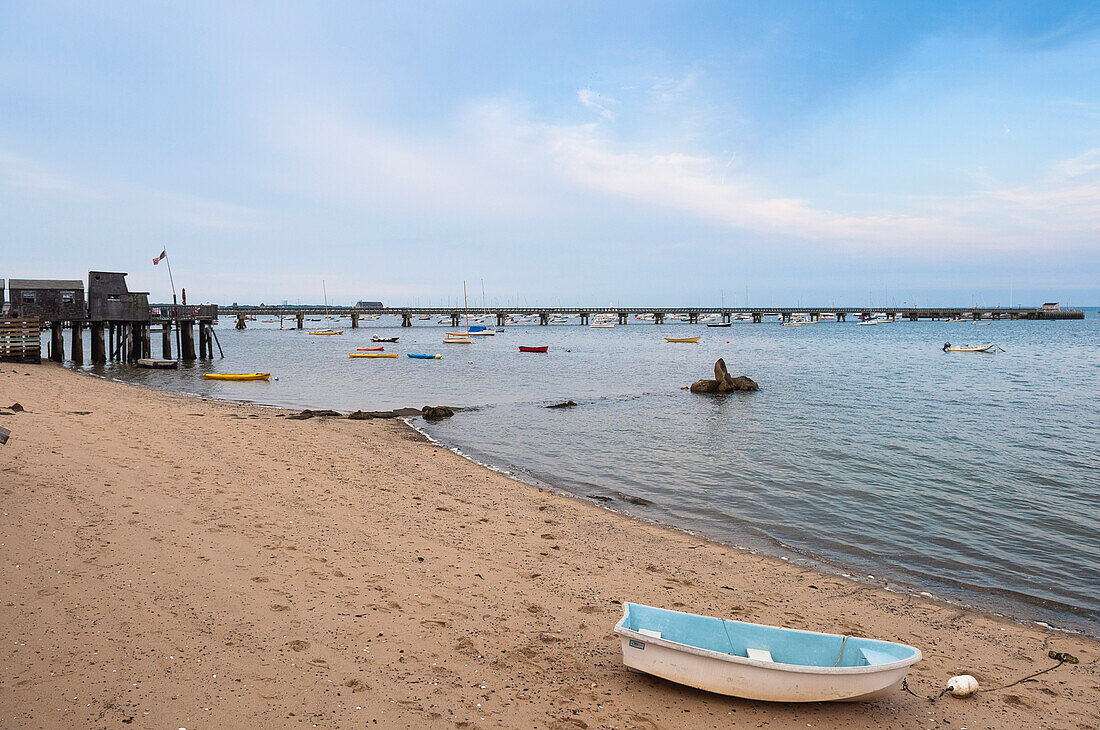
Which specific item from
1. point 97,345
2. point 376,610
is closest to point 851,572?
point 376,610

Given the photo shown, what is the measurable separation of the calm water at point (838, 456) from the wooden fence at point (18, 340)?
5.00 metres

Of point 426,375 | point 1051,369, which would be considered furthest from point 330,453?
point 1051,369

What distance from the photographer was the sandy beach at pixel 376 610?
194 inches

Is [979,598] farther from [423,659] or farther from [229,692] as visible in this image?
[229,692]

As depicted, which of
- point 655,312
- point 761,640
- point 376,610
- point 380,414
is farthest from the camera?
point 655,312

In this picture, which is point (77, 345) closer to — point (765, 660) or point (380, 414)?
point (380, 414)

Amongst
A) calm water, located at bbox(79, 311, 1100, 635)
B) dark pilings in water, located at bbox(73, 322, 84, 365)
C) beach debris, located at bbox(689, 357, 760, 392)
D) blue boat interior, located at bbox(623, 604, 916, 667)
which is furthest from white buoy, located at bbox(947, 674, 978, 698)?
dark pilings in water, located at bbox(73, 322, 84, 365)

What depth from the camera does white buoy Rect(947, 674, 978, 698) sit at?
588 centimetres

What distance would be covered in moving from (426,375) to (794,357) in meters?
36.4

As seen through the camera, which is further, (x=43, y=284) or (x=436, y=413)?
(x=43, y=284)

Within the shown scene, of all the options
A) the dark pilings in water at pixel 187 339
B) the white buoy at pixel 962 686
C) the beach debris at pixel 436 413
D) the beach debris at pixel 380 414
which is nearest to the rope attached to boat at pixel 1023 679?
the white buoy at pixel 962 686

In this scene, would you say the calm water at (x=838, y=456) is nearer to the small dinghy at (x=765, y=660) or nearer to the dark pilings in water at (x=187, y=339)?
the small dinghy at (x=765, y=660)

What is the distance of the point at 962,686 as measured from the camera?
5883 mm

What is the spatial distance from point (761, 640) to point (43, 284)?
4784 centimetres
